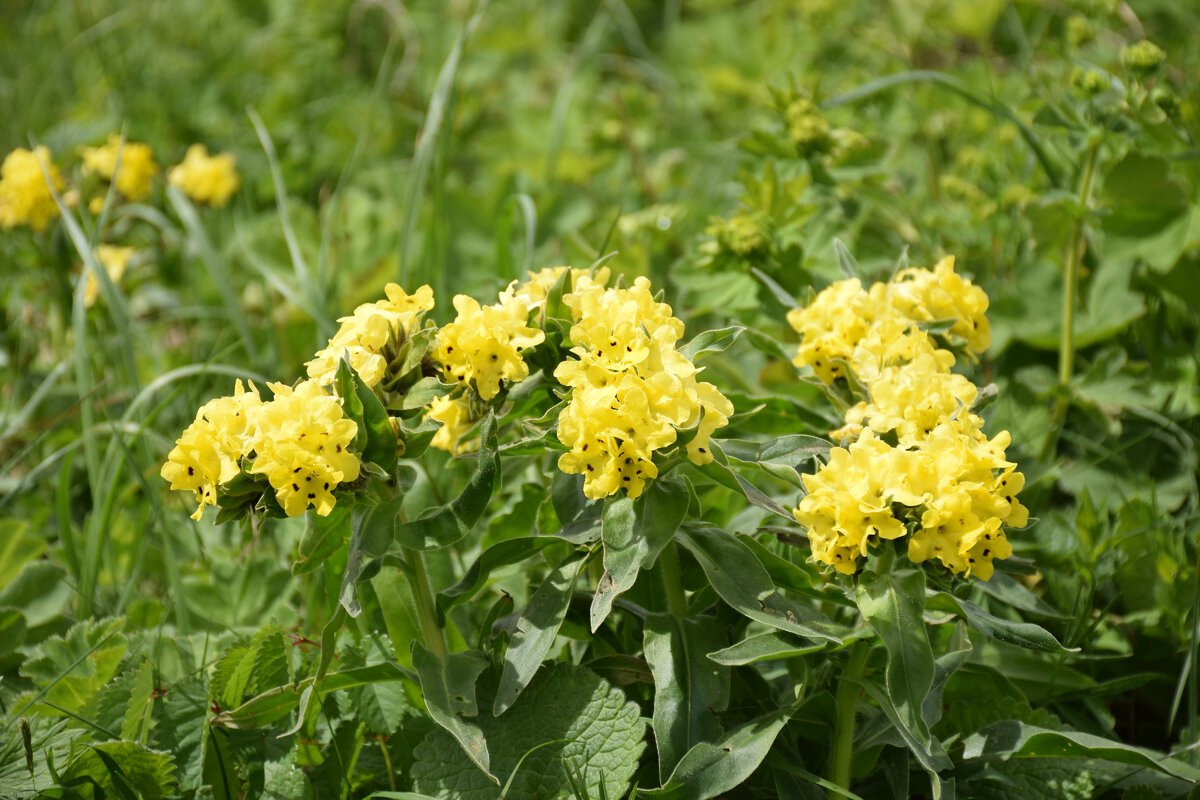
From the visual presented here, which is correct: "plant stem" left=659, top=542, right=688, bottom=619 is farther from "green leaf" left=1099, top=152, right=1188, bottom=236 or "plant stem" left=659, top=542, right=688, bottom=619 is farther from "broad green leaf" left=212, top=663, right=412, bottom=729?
"green leaf" left=1099, top=152, right=1188, bottom=236

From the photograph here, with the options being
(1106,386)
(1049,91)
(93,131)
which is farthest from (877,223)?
(93,131)

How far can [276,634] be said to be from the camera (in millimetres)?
1671

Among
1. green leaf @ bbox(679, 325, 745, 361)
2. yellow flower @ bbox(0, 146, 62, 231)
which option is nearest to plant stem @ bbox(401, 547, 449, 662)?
green leaf @ bbox(679, 325, 745, 361)

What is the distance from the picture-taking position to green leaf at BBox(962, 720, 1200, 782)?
1440 millimetres

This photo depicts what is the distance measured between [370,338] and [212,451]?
10.5 inches

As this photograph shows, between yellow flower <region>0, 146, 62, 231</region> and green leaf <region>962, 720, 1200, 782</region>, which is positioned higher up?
yellow flower <region>0, 146, 62, 231</region>

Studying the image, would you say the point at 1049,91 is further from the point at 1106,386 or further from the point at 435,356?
the point at 435,356

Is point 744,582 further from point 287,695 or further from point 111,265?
point 111,265

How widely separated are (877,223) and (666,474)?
1.86 metres

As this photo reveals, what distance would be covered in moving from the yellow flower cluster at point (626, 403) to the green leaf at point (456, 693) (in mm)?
369

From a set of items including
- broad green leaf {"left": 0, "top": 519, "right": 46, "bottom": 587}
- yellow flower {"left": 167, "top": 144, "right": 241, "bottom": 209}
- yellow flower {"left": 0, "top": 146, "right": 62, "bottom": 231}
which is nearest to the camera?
broad green leaf {"left": 0, "top": 519, "right": 46, "bottom": 587}

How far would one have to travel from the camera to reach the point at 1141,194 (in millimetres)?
2252

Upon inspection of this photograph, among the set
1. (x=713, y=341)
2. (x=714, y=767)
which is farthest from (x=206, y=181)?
(x=714, y=767)

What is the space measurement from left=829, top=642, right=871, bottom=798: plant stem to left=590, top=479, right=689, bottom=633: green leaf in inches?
13.0
